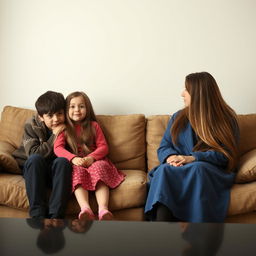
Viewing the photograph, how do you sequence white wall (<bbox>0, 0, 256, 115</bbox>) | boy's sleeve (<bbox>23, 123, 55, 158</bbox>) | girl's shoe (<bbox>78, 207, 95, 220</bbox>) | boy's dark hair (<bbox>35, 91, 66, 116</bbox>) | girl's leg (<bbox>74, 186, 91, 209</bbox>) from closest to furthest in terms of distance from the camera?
girl's shoe (<bbox>78, 207, 95, 220</bbox>)
girl's leg (<bbox>74, 186, 91, 209</bbox>)
boy's sleeve (<bbox>23, 123, 55, 158</bbox>)
boy's dark hair (<bbox>35, 91, 66, 116</bbox>)
white wall (<bbox>0, 0, 256, 115</bbox>)

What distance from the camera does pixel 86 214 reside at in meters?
2.11

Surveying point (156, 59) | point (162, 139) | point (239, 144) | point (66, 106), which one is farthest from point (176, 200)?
point (156, 59)

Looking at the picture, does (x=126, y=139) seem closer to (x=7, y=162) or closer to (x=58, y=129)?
(x=58, y=129)

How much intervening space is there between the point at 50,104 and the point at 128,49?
85cm

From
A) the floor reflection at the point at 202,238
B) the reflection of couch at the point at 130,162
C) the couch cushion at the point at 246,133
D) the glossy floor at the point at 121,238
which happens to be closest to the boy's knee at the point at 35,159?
the reflection of couch at the point at 130,162

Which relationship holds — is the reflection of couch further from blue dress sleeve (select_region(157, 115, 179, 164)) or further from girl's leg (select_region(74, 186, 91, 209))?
blue dress sleeve (select_region(157, 115, 179, 164))

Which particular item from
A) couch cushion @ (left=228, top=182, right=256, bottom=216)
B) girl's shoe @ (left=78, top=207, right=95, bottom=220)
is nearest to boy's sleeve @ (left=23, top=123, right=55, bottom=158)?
girl's shoe @ (left=78, top=207, right=95, bottom=220)

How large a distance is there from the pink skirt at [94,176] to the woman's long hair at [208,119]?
0.48 metres

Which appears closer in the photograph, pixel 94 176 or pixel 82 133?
pixel 94 176

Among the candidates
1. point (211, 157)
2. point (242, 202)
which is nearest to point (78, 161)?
point (211, 157)

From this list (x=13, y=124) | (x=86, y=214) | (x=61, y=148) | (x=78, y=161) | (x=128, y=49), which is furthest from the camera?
(x=128, y=49)

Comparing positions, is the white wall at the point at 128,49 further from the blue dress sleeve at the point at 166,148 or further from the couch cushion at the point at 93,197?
the couch cushion at the point at 93,197

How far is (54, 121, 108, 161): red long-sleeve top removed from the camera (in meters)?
2.52

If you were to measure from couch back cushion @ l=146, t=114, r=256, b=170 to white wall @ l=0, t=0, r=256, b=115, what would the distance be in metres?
0.30
